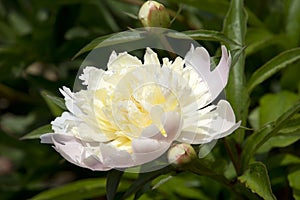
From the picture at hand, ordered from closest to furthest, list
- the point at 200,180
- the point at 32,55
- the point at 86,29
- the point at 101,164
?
the point at 101,164
the point at 200,180
the point at 32,55
the point at 86,29

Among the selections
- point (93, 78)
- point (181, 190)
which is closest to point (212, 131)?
point (93, 78)

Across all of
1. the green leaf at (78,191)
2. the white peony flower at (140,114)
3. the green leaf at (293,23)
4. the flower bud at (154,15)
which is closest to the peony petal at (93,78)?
the white peony flower at (140,114)

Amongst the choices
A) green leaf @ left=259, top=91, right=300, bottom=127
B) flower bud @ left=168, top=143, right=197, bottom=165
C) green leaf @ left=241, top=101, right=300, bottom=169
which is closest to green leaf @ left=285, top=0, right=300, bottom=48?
green leaf @ left=259, top=91, right=300, bottom=127

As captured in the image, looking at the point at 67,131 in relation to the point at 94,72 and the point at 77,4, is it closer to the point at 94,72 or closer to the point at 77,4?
the point at 94,72

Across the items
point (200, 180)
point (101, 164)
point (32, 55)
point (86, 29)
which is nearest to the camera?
point (101, 164)

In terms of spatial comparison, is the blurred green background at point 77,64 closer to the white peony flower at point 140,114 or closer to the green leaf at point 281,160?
the green leaf at point 281,160

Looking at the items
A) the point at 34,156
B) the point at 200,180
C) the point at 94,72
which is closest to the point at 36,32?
the point at 34,156
